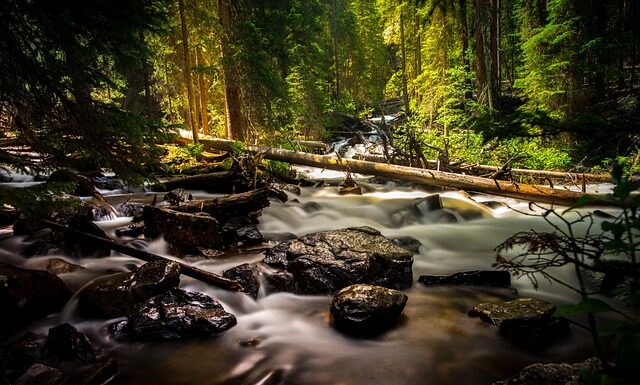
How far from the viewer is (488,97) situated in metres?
15.2

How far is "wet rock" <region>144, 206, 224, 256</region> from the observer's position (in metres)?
7.24

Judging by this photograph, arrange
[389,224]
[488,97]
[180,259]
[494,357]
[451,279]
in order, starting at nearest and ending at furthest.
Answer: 1. [494,357]
2. [451,279]
3. [180,259]
4. [389,224]
5. [488,97]

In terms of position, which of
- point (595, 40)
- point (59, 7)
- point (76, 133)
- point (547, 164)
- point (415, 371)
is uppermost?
point (595, 40)

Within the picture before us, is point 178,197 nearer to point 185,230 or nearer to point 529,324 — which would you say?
point 185,230

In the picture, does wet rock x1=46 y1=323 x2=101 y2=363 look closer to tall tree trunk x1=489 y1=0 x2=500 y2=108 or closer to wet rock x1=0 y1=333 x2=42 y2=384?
wet rock x1=0 y1=333 x2=42 y2=384

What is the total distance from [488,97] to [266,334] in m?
14.2

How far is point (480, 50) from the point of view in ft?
50.7

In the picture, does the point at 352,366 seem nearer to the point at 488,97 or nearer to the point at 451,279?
the point at 451,279

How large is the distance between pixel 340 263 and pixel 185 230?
333 cm

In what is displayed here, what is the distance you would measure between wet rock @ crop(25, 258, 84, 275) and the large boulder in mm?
3393

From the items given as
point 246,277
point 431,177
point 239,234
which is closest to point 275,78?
point 431,177

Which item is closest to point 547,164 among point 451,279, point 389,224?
point 389,224

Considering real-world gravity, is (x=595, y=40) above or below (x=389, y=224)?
above

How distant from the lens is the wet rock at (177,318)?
4.70m
